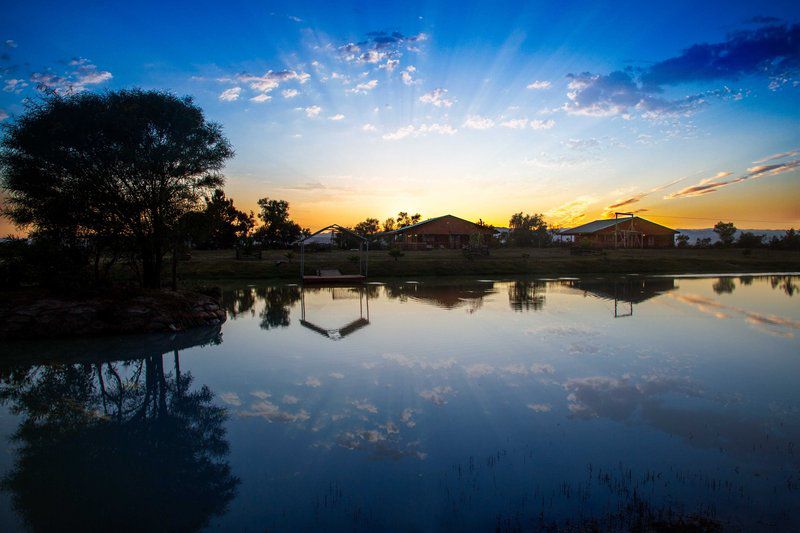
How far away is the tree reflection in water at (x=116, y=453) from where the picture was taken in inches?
196

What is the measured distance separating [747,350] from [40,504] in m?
15.6

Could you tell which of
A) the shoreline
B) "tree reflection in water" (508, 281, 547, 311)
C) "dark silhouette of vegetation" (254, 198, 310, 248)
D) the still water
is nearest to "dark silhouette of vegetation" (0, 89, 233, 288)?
the shoreline

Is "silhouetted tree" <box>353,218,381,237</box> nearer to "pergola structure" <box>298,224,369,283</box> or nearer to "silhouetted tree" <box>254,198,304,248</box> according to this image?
"silhouetted tree" <box>254,198,304,248</box>

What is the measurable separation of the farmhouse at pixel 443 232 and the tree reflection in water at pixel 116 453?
158 ft

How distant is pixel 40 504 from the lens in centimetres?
517

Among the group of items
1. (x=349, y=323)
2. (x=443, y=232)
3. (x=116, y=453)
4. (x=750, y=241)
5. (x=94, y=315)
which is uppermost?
(x=443, y=232)

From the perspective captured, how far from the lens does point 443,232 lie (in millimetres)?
57906

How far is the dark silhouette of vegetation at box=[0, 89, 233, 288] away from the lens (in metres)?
17.9

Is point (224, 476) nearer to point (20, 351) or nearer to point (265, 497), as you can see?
point (265, 497)

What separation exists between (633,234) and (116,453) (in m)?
70.0

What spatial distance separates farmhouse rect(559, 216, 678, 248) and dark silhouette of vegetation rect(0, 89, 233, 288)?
5633 cm

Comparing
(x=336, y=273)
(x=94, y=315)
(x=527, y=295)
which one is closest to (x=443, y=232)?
(x=336, y=273)

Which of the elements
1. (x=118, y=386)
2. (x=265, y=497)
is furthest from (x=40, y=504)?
(x=118, y=386)

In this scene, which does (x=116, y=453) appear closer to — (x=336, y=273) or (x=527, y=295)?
(x=527, y=295)
